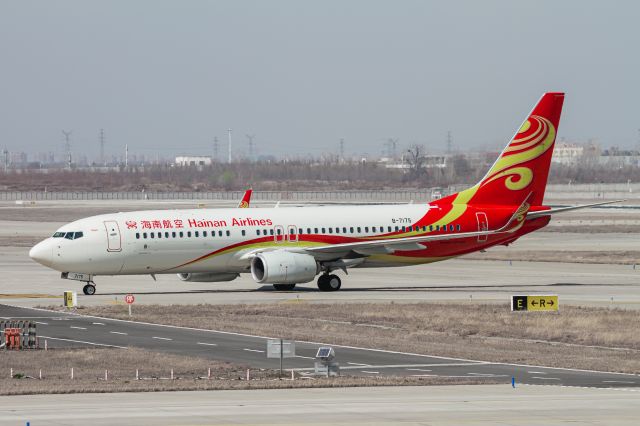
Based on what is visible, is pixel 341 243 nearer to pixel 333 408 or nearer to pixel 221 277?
pixel 221 277

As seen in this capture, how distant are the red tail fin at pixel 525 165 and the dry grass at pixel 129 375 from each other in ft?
99.1

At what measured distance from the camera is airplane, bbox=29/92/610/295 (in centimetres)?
6531

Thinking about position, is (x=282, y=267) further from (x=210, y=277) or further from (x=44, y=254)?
(x=44, y=254)

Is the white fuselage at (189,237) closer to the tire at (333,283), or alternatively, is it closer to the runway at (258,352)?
the tire at (333,283)

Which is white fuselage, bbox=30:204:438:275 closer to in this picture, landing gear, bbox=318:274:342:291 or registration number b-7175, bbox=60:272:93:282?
registration number b-7175, bbox=60:272:93:282

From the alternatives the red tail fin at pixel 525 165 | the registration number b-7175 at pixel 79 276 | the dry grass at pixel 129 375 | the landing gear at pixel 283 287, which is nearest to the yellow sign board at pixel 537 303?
the red tail fin at pixel 525 165

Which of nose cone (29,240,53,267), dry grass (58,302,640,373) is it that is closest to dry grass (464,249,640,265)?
dry grass (58,302,640,373)

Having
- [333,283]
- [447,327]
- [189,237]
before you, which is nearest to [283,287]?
[333,283]

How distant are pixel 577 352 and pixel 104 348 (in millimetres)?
16892

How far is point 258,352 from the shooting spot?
45.7m

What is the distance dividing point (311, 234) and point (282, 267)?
296cm

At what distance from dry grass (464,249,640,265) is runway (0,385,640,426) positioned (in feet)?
167

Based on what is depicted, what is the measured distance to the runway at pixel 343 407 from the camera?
3031 centimetres

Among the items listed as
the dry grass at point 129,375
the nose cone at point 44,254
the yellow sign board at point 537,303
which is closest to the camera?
the dry grass at point 129,375
